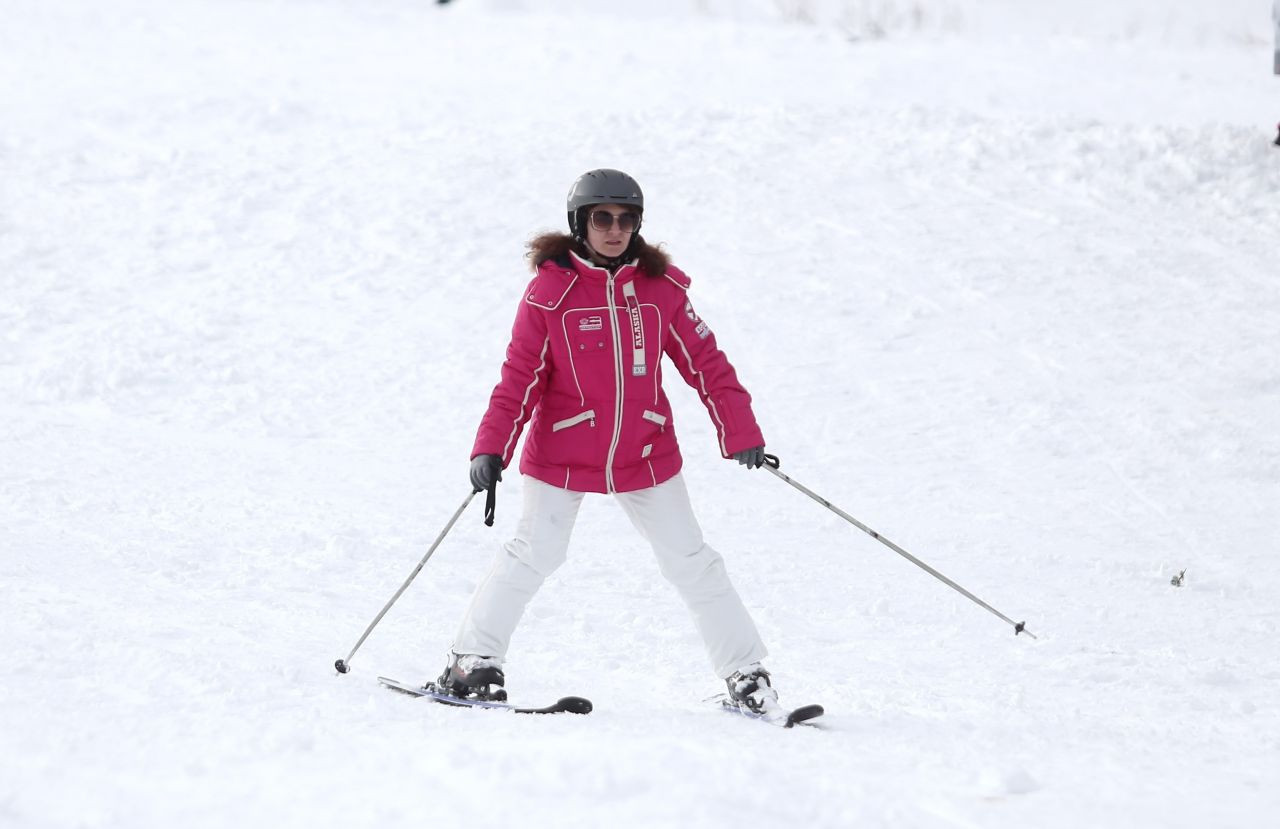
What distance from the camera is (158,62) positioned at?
15.8 meters

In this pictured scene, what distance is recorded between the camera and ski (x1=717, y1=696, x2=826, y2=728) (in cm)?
415

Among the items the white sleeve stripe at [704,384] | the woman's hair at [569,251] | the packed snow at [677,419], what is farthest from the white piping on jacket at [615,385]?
the packed snow at [677,419]

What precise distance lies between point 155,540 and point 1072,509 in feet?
16.7

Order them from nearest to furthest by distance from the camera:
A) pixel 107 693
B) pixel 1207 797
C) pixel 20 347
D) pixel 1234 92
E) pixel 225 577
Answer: pixel 1207 797 → pixel 107 693 → pixel 225 577 → pixel 20 347 → pixel 1234 92

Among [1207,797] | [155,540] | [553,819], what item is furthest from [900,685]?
[155,540]

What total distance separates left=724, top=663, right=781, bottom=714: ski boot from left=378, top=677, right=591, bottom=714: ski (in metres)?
0.54

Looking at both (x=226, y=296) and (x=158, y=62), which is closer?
(x=226, y=296)

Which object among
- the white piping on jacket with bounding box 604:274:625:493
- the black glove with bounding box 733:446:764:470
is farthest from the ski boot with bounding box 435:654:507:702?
the black glove with bounding box 733:446:764:470

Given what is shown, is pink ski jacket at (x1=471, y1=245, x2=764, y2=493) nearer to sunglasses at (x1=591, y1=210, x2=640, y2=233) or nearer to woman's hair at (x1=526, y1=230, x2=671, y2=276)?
woman's hair at (x1=526, y1=230, x2=671, y2=276)

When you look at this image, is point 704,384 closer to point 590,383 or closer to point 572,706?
point 590,383

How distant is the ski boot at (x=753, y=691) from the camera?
14.1 feet

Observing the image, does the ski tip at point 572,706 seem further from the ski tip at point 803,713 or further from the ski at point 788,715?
the ski tip at point 803,713

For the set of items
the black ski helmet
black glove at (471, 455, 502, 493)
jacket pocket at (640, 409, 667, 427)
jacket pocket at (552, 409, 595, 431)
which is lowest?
black glove at (471, 455, 502, 493)

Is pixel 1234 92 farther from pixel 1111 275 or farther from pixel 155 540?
pixel 155 540
